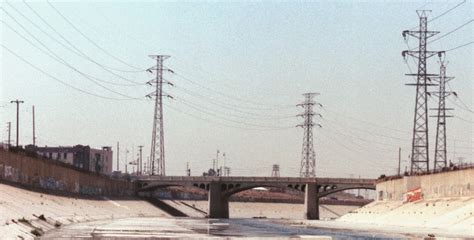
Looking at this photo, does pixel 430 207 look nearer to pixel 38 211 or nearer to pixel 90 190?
pixel 38 211

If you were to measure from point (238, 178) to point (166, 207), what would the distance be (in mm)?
18655

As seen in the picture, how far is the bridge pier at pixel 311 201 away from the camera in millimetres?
175250

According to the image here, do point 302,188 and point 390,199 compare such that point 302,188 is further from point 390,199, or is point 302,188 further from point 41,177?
point 41,177

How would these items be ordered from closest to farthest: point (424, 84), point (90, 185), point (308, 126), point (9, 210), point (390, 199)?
point (9, 210) → point (424, 84) → point (390, 199) → point (90, 185) → point (308, 126)

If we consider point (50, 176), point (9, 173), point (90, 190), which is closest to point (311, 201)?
point (90, 190)

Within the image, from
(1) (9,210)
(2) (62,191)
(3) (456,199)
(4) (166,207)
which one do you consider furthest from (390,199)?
(1) (9,210)

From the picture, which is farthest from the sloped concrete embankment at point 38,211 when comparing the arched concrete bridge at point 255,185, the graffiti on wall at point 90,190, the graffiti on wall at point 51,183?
the arched concrete bridge at point 255,185

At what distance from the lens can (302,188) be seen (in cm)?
18338

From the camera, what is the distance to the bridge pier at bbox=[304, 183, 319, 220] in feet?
575

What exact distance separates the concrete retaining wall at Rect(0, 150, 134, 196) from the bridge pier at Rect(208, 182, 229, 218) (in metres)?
21.0

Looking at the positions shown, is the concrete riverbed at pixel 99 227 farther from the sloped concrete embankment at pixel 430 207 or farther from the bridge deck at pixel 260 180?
the bridge deck at pixel 260 180

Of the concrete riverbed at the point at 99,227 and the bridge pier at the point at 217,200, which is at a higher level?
the concrete riverbed at the point at 99,227

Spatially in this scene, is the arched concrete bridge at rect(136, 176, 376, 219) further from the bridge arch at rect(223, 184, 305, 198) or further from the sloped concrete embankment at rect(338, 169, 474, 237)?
the sloped concrete embankment at rect(338, 169, 474, 237)

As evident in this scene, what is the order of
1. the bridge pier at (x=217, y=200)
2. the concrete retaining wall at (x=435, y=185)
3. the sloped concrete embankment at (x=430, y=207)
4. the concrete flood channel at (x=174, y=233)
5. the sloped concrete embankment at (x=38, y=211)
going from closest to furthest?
the sloped concrete embankment at (x=38, y=211)
the concrete flood channel at (x=174, y=233)
the sloped concrete embankment at (x=430, y=207)
the concrete retaining wall at (x=435, y=185)
the bridge pier at (x=217, y=200)
